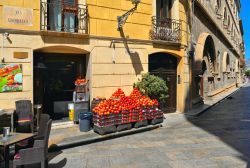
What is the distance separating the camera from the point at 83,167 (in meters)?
6.24

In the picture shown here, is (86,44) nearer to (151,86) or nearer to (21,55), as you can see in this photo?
(21,55)

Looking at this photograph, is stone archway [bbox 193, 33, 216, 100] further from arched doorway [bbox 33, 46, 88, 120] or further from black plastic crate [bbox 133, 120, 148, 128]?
arched doorway [bbox 33, 46, 88, 120]

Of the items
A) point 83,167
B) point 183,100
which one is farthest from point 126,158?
point 183,100

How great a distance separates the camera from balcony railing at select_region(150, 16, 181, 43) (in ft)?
42.7

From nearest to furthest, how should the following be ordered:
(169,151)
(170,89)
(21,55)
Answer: (169,151) → (21,55) → (170,89)

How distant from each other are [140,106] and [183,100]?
501 centimetres

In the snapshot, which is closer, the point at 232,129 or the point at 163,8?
the point at 232,129

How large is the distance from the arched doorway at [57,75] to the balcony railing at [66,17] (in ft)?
2.82

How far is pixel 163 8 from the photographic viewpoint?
46.5ft

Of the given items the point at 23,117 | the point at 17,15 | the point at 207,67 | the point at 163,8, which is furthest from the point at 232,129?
the point at 207,67

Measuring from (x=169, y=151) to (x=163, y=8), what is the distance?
367 inches

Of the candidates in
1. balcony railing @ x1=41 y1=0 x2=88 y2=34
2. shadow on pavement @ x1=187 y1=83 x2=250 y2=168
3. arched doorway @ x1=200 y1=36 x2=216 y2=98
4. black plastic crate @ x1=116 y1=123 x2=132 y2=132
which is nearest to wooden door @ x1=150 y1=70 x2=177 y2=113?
shadow on pavement @ x1=187 y1=83 x2=250 y2=168

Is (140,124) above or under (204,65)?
under

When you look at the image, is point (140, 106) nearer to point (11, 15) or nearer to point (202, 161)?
point (202, 161)
